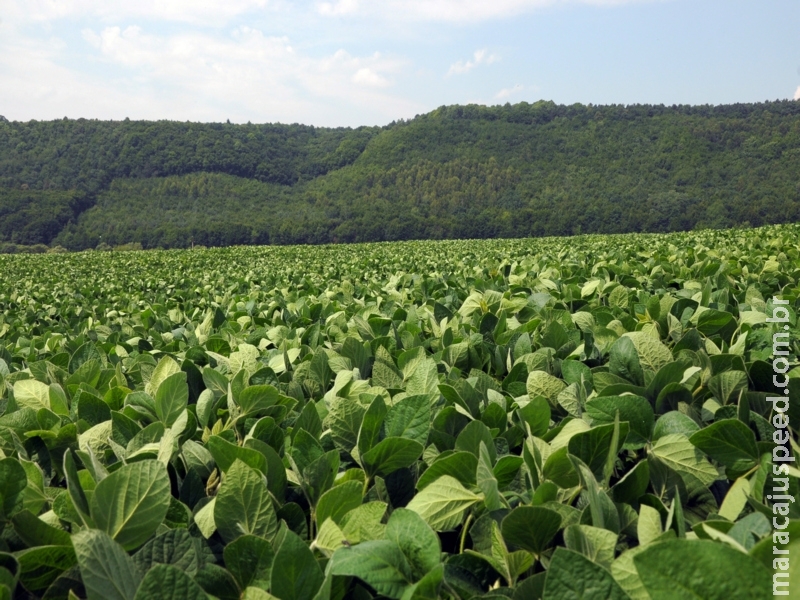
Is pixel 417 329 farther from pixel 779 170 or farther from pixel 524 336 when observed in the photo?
pixel 779 170

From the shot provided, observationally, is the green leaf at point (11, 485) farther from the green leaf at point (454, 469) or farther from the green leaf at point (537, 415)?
the green leaf at point (537, 415)

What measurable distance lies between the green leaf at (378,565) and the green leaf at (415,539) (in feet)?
0.05

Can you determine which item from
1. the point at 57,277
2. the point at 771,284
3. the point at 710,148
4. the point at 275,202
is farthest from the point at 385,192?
the point at 771,284

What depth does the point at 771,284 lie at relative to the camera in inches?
128

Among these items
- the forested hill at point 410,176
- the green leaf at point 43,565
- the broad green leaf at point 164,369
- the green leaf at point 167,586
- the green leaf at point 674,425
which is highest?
the forested hill at point 410,176

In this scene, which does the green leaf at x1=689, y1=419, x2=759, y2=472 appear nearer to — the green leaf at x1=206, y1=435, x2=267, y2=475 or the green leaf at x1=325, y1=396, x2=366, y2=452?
the green leaf at x1=325, y1=396, x2=366, y2=452

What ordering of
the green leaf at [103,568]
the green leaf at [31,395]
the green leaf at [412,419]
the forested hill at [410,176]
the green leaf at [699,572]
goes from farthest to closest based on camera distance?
the forested hill at [410,176] → the green leaf at [31,395] → the green leaf at [412,419] → the green leaf at [103,568] → the green leaf at [699,572]

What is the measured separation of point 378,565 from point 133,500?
0.37 metres

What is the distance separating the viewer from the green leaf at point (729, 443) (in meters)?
0.97

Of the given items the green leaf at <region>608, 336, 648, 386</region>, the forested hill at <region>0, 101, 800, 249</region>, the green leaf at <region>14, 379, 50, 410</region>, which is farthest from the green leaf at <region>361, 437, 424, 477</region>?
the forested hill at <region>0, 101, 800, 249</region>

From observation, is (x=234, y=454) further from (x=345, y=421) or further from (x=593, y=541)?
(x=593, y=541)

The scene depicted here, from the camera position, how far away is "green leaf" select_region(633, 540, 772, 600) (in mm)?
538

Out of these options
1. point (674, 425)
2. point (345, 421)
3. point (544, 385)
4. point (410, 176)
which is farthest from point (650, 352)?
point (410, 176)

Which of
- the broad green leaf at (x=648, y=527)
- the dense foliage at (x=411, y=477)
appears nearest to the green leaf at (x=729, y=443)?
the dense foliage at (x=411, y=477)
